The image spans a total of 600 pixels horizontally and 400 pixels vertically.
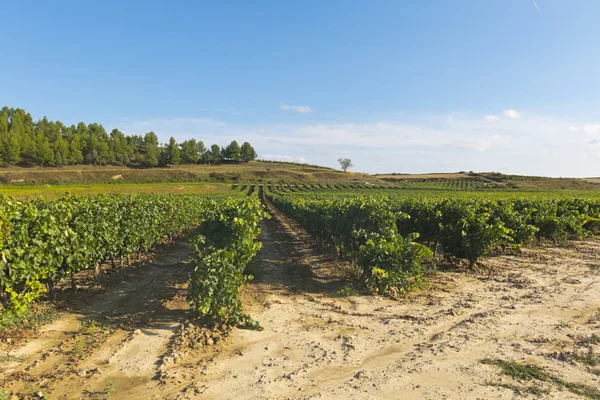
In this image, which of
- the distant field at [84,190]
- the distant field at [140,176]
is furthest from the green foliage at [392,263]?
the distant field at [140,176]

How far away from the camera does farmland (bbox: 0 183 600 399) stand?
16.9ft

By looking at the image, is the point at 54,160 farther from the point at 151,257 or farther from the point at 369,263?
the point at 369,263

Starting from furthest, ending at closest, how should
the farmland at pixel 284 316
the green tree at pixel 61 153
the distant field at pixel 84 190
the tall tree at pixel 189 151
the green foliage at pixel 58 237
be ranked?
1. the tall tree at pixel 189 151
2. the green tree at pixel 61 153
3. the distant field at pixel 84 190
4. the green foliage at pixel 58 237
5. the farmland at pixel 284 316

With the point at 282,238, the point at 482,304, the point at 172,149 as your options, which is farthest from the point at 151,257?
the point at 172,149

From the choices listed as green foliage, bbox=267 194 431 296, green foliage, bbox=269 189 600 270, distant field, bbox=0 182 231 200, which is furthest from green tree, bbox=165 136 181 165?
green foliage, bbox=267 194 431 296

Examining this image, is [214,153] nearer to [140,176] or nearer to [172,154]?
[172,154]

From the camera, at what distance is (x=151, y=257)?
14.6 meters

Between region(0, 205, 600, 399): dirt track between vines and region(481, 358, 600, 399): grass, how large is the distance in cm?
16

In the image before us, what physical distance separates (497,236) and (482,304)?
3.70 m

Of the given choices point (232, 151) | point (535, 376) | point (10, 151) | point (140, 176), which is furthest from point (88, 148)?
point (535, 376)

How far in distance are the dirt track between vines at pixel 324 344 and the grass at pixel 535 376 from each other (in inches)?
6.4

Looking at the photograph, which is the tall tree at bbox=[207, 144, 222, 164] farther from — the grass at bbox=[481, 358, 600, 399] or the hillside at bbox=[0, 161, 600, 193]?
the grass at bbox=[481, 358, 600, 399]

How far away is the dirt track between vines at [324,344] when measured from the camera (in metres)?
5.01

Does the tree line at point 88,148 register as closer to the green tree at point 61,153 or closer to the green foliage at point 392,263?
the green tree at point 61,153
